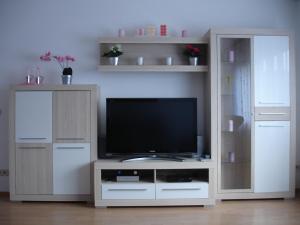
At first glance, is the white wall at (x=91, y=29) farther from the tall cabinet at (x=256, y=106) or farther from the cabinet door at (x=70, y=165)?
the cabinet door at (x=70, y=165)

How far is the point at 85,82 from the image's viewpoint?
3531 mm

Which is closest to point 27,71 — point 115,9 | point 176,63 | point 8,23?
point 8,23

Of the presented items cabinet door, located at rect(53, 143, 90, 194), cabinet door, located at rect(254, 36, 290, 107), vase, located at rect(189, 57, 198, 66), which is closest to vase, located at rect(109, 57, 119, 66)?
vase, located at rect(189, 57, 198, 66)

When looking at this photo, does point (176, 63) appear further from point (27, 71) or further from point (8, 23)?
point (8, 23)

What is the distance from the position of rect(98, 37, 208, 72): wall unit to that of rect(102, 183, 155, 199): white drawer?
1.31m

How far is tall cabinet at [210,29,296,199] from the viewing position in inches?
126

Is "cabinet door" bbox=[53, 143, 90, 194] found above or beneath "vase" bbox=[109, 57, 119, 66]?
beneath

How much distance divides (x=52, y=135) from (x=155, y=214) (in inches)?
56.1

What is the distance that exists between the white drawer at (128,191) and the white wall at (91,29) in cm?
A: 93

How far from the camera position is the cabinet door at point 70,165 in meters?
3.16

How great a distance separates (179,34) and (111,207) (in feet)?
7.30

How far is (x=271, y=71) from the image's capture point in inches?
126

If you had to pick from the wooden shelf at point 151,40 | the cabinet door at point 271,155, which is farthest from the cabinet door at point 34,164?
the cabinet door at point 271,155

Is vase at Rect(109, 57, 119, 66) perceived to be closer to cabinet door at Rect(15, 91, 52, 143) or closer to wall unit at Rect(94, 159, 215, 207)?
cabinet door at Rect(15, 91, 52, 143)
